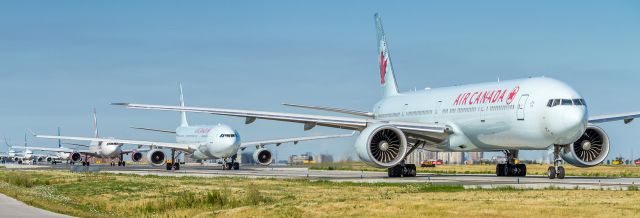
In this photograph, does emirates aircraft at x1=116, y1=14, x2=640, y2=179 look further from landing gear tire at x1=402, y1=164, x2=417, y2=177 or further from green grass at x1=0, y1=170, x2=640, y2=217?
green grass at x1=0, y1=170, x2=640, y2=217

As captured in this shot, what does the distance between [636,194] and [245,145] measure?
59.4 meters

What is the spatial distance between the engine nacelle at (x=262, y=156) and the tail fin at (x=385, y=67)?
2553 centimetres

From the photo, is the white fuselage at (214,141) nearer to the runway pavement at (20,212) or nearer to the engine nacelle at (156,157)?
the engine nacelle at (156,157)

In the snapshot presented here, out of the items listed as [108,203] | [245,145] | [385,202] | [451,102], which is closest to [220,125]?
[245,145]

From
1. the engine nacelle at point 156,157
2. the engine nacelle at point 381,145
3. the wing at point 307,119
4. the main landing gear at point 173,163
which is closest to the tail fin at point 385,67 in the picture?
the wing at point 307,119

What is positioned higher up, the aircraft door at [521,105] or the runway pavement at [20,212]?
the aircraft door at [521,105]

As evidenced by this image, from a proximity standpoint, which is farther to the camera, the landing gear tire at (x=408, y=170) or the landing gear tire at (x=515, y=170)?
the landing gear tire at (x=515, y=170)

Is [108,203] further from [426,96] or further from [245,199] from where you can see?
[426,96]

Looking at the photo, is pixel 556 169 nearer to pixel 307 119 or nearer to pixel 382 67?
pixel 307 119

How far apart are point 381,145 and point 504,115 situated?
556cm

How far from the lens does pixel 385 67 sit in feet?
199

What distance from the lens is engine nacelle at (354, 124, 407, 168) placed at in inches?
1725

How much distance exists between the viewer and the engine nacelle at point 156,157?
84000mm

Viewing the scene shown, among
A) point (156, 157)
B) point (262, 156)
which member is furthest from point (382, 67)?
point (156, 157)
